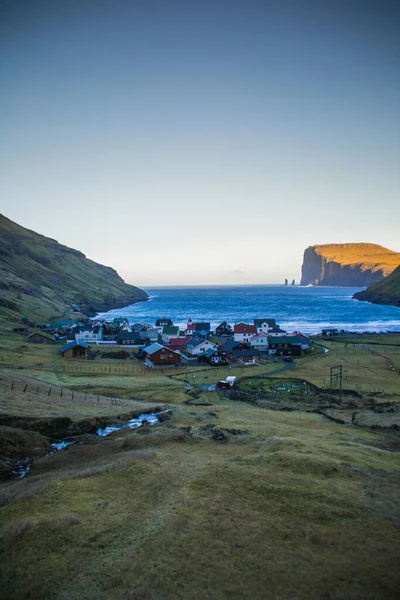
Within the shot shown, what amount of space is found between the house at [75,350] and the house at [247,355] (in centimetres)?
3396

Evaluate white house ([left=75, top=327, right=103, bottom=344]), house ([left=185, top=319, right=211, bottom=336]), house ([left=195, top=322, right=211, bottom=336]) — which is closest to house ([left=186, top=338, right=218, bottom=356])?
house ([left=185, top=319, right=211, bottom=336])

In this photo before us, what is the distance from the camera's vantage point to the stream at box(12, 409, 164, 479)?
2666 centimetres

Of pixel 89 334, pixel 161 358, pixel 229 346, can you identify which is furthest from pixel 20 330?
pixel 229 346

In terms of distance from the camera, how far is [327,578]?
13664 mm

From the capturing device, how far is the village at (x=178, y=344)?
3125 inches

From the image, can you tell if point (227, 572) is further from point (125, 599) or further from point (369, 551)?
point (369, 551)

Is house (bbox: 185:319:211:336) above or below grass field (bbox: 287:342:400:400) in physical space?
above

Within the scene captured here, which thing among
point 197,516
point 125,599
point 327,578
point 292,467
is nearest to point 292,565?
point 327,578

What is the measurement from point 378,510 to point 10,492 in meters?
20.2

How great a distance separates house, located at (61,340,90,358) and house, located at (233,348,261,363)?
3396 centimetres

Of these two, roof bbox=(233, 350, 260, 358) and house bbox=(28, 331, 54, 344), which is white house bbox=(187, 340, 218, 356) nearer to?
roof bbox=(233, 350, 260, 358)

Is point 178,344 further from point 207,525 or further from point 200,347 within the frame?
point 207,525

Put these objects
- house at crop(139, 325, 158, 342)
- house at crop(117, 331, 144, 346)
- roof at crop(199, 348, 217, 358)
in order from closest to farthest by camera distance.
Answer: roof at crop(199, 348, 217, 358), house at crop(117, 331, 144, 346), house at crop(139, 325, 158, 342)

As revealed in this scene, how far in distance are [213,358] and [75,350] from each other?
31.1 m
